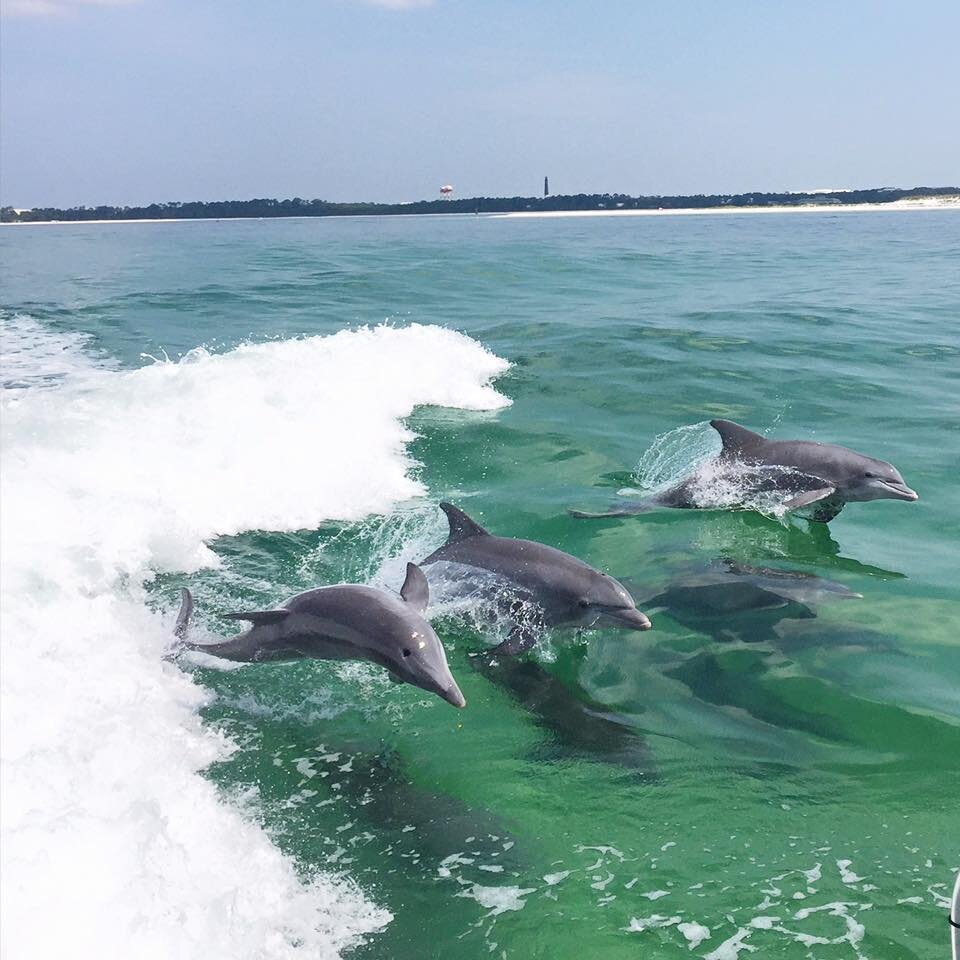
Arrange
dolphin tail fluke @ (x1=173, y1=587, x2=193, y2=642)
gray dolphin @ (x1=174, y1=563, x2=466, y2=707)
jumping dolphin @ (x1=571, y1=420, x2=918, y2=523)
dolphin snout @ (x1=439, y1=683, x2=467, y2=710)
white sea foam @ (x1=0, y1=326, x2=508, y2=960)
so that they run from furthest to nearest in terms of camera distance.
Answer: jumping dolphin @ (x1=571, y1=420, x2=918, y2=523), dolphin tail fluke @ (x1=173, y1=587, x2=193, y2=642), gray dolphin @ (x1=174, y1=563, x2=466, y2=707), dolphin snout @ (x1=439, y1=683, x2=467, y2=710), white sea foam @ (x1=0, y1=326, x2=508, y2=960)

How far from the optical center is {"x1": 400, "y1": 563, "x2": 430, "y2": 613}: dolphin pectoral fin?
6723 millimetres

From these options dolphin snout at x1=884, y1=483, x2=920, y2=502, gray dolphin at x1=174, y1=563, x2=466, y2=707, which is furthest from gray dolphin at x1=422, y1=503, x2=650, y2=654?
dolphin snout at x1=884, y1=483, x2=920, y2=502

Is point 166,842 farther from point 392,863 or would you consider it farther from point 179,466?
point 179,466

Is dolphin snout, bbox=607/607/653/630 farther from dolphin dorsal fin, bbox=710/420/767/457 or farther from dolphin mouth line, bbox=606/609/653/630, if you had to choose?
Result: dolphin dorsal fin, bbox=710/420/767/457

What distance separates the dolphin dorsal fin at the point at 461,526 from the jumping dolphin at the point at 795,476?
8.21ft

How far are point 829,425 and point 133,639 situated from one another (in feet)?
35.6

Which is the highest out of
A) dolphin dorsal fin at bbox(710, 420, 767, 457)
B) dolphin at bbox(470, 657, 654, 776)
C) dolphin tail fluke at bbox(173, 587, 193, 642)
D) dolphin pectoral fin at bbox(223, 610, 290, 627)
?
dolphin dorsal fin at bbox(710, 420, 767, 457)

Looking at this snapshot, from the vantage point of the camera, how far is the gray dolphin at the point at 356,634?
19.9 ft

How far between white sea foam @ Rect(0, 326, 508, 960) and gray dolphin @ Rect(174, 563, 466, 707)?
0.67 metres

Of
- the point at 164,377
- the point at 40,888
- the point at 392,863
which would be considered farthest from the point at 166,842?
the point at 164,377

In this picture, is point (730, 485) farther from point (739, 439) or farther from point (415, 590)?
point (415, 590)

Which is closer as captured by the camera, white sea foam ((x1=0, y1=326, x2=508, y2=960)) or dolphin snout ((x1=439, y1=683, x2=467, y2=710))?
white sea foam ((x1=0, y1=326, x2=508, y2=960))

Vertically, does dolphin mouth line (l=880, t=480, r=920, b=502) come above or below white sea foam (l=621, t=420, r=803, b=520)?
above

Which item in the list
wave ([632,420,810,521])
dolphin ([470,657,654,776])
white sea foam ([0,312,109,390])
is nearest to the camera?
dolphin ([470,657,654,776])
